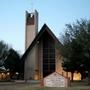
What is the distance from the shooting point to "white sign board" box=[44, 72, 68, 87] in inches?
1475

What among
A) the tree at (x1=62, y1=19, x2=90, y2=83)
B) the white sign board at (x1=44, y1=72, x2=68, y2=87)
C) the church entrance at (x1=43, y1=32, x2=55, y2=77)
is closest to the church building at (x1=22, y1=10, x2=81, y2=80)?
the church entrance at (x1=43, y1=32, x2=55, y2=77)

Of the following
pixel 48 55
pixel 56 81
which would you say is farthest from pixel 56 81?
pixel 48 55

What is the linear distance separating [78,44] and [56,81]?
10.0 meters

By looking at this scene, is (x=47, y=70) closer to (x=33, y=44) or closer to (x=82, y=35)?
(x=33, y=44)

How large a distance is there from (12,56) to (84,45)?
34352mm

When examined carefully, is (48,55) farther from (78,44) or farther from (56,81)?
(56,81)

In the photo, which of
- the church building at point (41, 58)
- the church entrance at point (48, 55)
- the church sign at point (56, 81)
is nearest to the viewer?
the church sign at point (56, 81)

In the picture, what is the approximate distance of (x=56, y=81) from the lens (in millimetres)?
37875

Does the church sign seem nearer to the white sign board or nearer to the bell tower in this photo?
the white sign board

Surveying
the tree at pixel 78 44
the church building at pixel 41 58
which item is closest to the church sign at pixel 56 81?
the tree at pixel 78 44

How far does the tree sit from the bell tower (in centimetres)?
3115

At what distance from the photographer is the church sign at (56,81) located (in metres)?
37.5

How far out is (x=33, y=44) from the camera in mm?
77000

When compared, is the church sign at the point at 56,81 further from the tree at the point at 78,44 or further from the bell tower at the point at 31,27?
the bell tower at the point at 31,27
